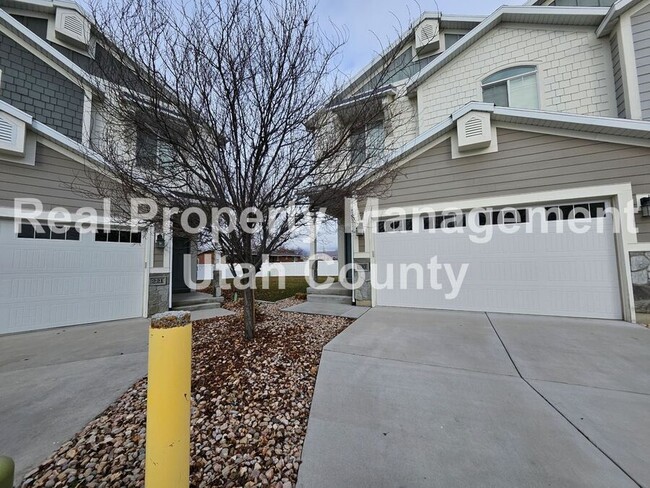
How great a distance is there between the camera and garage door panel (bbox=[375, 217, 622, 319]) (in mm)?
5684

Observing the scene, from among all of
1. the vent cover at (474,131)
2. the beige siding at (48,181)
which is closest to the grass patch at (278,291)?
the beige siding at (48,181)

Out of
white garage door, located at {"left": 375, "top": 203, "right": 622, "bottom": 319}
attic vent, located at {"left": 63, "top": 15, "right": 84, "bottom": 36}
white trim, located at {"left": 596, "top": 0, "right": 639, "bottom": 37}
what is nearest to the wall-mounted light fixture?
white garage door, located at {"left": 375, "top": 203, "right": 622, "bottom": 319}

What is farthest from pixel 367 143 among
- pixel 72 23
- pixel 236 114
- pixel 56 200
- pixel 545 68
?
pixel 72 23

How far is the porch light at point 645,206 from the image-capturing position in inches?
208

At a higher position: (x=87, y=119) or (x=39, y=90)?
(x=39, y=90)

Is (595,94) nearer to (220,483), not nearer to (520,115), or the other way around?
(520,115)

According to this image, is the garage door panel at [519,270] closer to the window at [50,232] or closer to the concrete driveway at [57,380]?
the concrete driveway at [57,380]

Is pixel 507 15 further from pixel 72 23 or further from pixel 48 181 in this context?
pixel 48 181

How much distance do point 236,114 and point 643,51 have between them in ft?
32.4

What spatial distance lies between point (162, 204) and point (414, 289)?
19.5ft

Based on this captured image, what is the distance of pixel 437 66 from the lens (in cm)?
909

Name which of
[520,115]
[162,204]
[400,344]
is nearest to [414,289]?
[400,344]

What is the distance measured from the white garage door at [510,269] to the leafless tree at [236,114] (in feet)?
11.4

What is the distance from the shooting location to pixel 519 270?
→ 6.24 m
